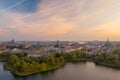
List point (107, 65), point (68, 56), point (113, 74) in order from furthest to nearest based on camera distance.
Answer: point (68, 56), point (107, 65), point (113, 74)

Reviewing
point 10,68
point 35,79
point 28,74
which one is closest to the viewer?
point 35,79

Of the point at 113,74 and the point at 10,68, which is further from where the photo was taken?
the point at 10,68

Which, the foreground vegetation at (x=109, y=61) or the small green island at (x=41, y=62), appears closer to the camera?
the small green island at (x=41, y=62)

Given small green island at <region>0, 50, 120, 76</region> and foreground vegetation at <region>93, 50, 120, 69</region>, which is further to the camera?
foreground vegetation at <region>93, 50, 120, 69</region>

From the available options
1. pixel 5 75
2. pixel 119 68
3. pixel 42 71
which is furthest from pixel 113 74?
pixel 5 75

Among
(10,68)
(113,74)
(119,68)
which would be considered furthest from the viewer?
(119,68)

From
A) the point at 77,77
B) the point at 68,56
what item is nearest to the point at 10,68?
the point at 77,77

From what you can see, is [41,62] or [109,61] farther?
[109,61]

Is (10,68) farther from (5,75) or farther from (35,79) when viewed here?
(35,79)

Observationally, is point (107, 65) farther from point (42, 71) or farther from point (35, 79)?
point (35, 79)
